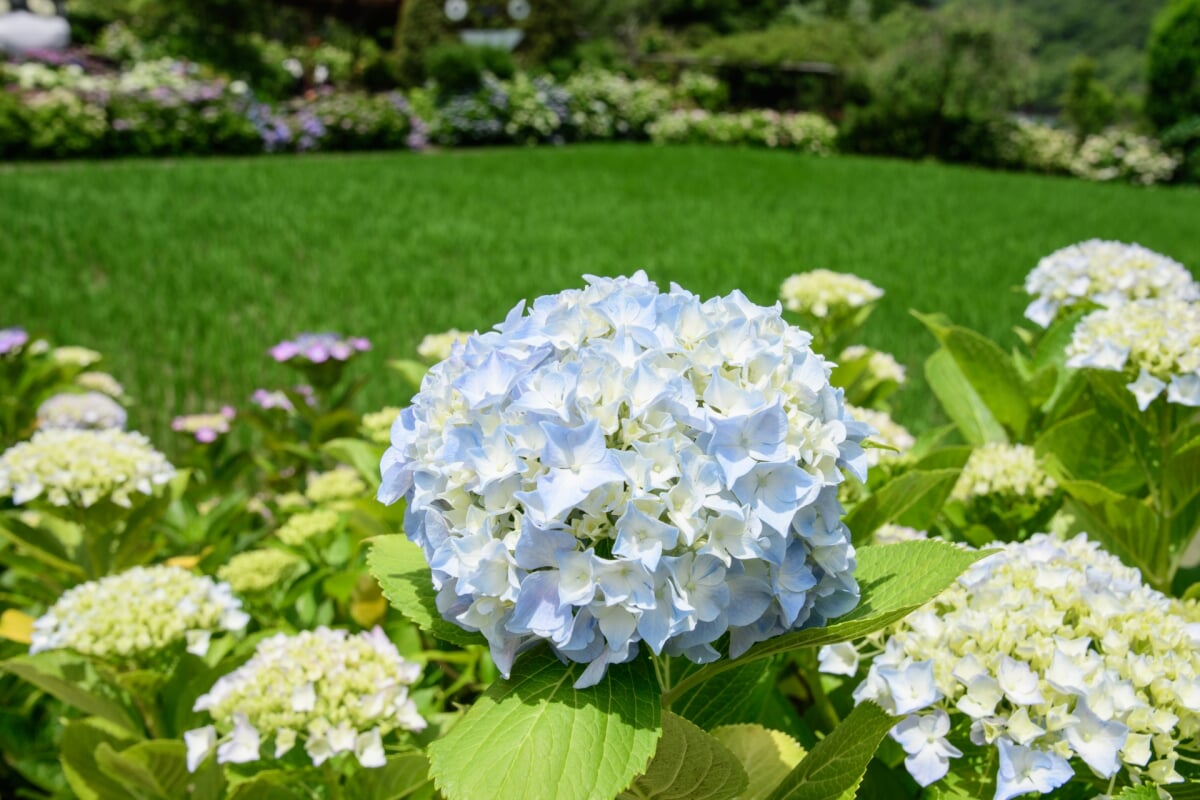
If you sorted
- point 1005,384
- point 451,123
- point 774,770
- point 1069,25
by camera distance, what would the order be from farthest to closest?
point 1069,25, point 451,123, point 1005,384, point 774,770

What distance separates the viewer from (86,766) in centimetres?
143

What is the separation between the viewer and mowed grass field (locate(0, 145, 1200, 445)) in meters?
4.71

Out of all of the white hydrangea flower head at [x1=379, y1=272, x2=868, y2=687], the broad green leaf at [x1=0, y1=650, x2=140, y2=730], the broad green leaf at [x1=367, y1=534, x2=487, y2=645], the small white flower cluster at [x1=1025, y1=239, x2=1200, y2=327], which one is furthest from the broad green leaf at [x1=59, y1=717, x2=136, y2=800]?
the small white flower cluster at [x1=1025, y1=239, x2=1200, y2=327]

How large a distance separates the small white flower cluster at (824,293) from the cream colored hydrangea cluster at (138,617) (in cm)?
137

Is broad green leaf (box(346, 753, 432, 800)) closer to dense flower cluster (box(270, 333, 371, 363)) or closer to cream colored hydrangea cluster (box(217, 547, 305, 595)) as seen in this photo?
cream colored hydrangea cluster (box(217, 547, 305, 595))

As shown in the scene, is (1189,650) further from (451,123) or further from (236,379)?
(451,123)

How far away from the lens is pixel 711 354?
793 mm

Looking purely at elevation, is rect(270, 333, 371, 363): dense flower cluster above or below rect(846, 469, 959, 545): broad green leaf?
below

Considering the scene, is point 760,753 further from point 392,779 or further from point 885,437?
point 885,437

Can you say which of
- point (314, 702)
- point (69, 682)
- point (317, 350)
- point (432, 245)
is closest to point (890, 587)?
point (314, 702)

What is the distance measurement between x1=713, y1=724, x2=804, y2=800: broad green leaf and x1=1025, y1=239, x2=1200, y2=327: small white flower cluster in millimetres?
1109

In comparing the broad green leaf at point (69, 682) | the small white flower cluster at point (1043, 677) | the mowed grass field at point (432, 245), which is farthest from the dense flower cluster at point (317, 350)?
the small white flower cluster at point (1043, 677)

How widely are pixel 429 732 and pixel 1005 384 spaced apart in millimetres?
1166

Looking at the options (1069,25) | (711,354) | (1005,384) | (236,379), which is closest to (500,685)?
(711,354)
